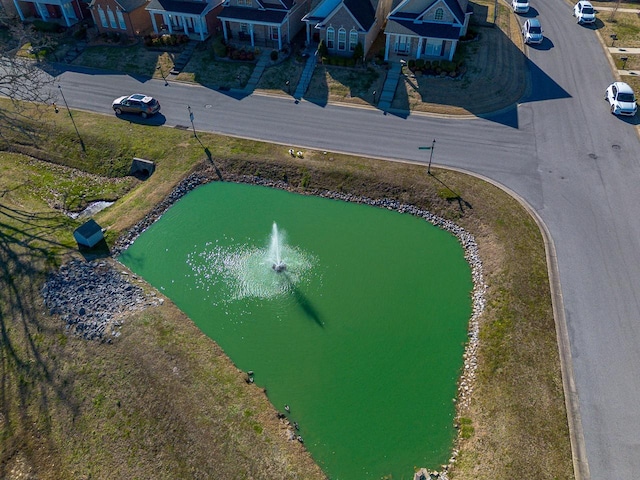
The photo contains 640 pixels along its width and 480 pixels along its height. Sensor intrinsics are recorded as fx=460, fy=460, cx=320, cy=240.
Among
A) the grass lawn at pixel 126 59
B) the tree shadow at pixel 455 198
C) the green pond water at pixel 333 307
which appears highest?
the grass lawn at pixel 126 59

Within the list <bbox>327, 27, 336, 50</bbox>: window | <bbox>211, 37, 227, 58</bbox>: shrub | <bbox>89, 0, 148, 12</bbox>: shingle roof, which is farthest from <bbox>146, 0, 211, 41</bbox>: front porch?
<bbox>327, 27, 336, 50</bbox>: window

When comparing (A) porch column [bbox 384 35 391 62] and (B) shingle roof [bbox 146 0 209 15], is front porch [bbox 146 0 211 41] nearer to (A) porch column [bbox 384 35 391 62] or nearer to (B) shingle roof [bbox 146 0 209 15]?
(B) shingle roof [bbox 146 0 209 15]

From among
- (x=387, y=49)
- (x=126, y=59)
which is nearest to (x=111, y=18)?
(x=126, y=59)

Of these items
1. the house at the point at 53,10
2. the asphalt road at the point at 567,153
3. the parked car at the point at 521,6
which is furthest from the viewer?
the parked car at the point at 521,6

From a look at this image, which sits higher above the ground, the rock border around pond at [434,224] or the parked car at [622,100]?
the parked car at [622,100]

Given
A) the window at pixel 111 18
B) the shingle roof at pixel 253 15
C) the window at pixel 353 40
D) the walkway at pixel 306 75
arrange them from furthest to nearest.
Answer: the window at pixel 111 18, the shingle roof at pixel 253 15, the window at pixel 353 40, the walkway at pixel 306 75

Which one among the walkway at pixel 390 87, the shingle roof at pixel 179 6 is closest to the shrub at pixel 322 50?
the walkway at pixel 390 87

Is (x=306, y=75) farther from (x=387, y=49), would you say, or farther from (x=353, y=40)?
(x=387, y=49)

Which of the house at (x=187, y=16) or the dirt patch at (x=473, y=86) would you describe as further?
the house at (x=187, y=16)

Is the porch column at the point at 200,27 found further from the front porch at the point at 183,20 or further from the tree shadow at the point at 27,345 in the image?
the tree shadow at the point at 27,345
